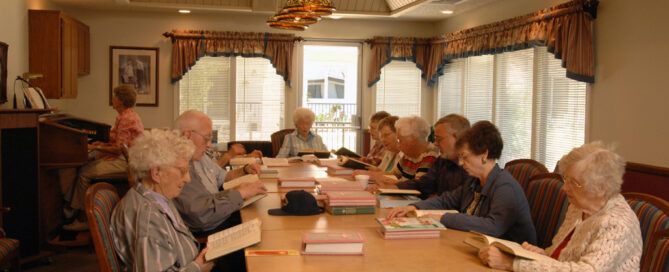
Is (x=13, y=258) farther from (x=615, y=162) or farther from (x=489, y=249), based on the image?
(x=615, y=162)

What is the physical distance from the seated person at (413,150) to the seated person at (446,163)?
0.21m

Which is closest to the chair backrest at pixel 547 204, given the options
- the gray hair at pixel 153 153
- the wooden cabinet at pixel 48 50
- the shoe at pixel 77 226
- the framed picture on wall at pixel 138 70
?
the gray hair at pixel 153 153

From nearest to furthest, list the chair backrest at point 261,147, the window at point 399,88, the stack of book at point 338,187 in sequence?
the stack of book at point 338,187 → the chair backrest at point 261,147 → the window at point 399,88

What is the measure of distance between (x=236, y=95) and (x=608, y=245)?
6840 millimetres

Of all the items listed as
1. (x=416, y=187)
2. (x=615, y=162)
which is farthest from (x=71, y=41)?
(x=615, y=162)

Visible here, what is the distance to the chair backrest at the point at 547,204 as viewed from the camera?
2.89 m

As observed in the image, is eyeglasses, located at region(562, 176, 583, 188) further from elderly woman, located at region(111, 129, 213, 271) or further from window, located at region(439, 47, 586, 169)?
window, located at region(439, 47, 586, 169)

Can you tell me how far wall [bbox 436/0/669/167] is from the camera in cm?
443

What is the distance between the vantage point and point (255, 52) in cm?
802

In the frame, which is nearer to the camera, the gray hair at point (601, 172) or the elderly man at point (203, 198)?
the gray hair at point (601, 172)

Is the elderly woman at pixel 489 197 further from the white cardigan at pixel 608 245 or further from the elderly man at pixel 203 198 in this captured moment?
the elderly man at pixel 203 198

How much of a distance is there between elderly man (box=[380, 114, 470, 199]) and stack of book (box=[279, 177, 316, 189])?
0.74 metres

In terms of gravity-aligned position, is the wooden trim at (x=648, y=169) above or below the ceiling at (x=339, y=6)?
below

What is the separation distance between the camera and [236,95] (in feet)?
27.0
